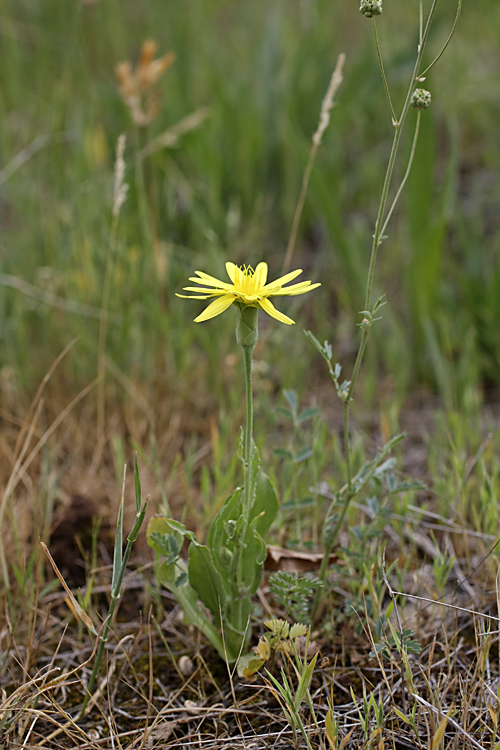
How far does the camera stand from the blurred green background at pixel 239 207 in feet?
6.66

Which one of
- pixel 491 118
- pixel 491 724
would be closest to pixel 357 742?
pixel 491 724

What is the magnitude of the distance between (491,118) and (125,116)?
1691mm

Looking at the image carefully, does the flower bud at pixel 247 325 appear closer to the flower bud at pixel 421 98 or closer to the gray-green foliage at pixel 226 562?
the gray-green foliage at pixel 226 562

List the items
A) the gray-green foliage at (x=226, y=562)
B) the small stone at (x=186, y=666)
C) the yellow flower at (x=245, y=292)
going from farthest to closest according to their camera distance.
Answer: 1. the small stone at (x=186, y=666)
2. the gray-green foliage at (x=226, y=562)
3. the yellow flower at (x=245, y=292)

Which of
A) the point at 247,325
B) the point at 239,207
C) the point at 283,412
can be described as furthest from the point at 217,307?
the point at 239,207

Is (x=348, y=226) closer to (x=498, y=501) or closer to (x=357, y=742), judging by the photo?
(x=498, y=501)

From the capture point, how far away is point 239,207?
2.69m

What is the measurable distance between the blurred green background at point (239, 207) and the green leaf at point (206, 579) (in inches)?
30.3

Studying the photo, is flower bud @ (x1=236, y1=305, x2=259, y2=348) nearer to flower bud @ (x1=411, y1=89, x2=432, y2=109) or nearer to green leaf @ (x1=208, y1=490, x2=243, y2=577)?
green leaf @ (x1=208, y1=490, x2=243, y2=577)

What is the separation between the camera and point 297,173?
2.71 meters

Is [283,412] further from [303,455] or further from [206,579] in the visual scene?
[206,579]

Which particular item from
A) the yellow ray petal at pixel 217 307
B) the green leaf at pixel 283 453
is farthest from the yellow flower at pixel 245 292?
the green leaf at pixel 283 453

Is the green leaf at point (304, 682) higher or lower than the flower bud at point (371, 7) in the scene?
lower

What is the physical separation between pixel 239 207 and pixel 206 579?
1.90 meters
